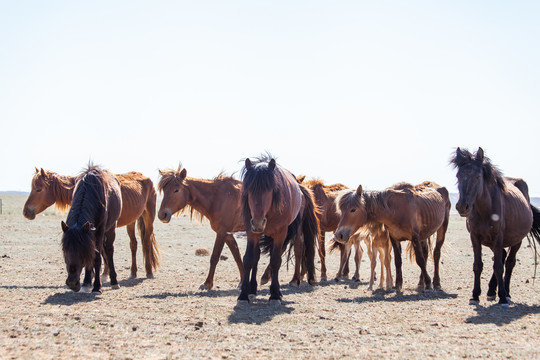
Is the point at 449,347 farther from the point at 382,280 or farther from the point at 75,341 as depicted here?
the point at 382,280

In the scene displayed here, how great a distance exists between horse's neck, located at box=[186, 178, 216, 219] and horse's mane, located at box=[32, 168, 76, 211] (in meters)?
2.84

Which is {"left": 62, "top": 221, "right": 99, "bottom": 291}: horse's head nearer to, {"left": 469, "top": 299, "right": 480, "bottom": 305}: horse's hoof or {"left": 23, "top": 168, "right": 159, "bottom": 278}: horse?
{"left": 23, "top": 168, "right": 159, "bottom": 278}: horse

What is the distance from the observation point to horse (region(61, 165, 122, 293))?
8.02m

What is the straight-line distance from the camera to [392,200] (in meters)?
10.0

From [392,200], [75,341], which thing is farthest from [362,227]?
[75,341]

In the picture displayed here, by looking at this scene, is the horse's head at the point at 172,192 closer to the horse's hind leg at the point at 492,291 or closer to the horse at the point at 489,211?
the horse at the point at 489,211

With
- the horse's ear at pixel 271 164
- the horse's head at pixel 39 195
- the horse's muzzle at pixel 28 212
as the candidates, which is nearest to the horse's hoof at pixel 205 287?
the horse's ear at pixel 271 164

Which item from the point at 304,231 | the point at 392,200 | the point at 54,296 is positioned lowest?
the point at 54,296

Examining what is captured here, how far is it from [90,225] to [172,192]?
237 cm

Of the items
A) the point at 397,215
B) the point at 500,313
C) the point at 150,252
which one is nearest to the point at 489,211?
the point at 500,313


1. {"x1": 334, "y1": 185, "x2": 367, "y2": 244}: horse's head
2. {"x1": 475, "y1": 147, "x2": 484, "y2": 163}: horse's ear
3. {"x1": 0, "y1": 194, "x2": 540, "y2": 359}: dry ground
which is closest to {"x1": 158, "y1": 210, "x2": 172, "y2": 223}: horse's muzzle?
{"x1": 0, "y1": 194, "x2": 540, "y2": 359}: dry ground

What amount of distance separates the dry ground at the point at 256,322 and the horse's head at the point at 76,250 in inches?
15.5

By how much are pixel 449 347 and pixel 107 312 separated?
4.51 meters

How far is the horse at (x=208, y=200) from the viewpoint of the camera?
10477 mm
